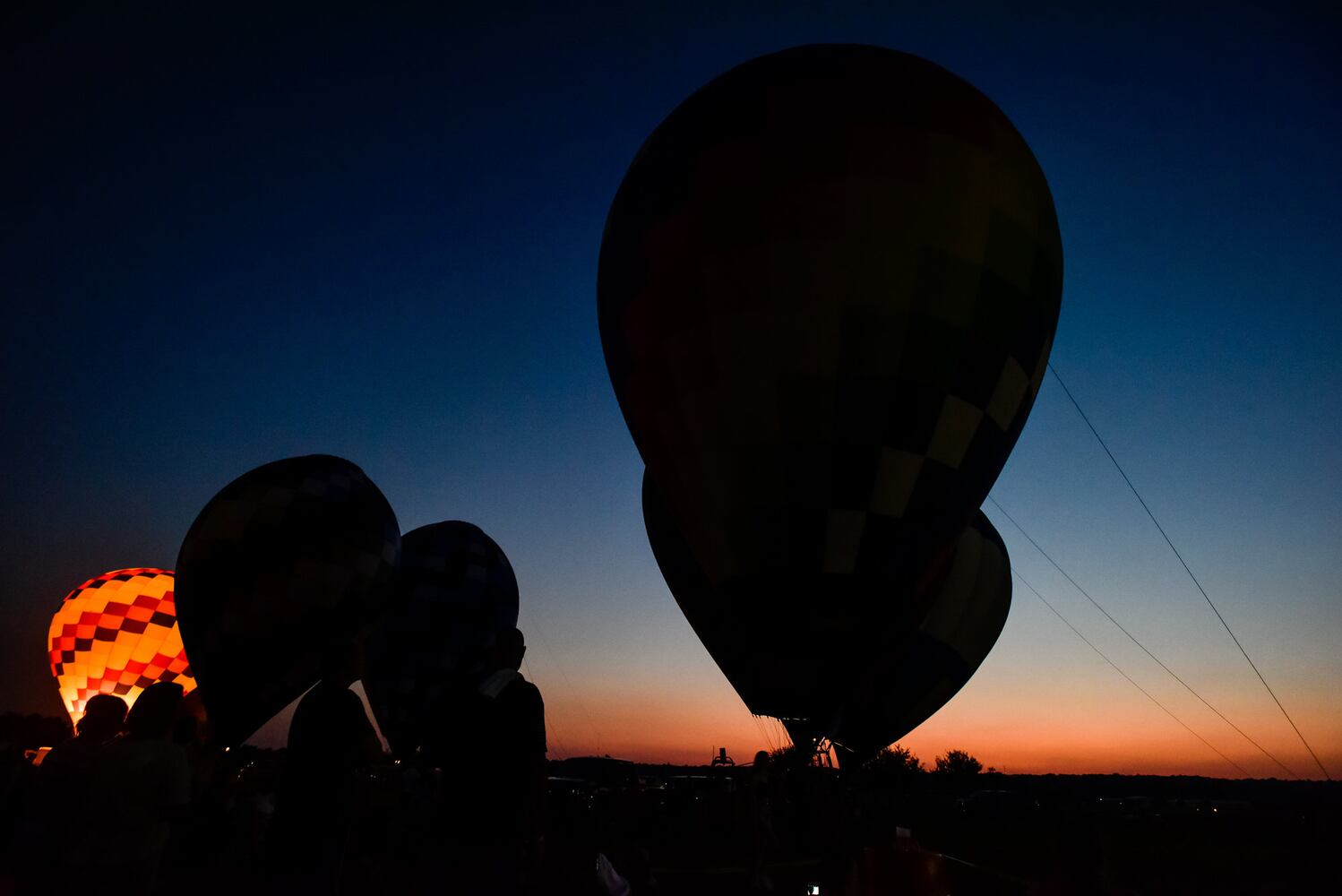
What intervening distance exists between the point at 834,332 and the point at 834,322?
85mm

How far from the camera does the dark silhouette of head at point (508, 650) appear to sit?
130 inches

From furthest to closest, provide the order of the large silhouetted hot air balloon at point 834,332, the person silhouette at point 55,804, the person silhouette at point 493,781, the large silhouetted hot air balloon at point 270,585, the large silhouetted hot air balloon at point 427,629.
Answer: the large silhouetted hot air balloon at point 427,629, the large silhouetted hot air balloon at point 270,585, the large silhouetted hot air balloon at point 834,332, the person silhouette at point 493,781, the person silhouette at point 55,804

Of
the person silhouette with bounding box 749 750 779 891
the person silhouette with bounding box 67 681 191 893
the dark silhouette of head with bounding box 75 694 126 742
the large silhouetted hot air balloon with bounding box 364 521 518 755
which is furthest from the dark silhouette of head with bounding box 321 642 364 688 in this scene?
the large silhouetted hot air balloon with bounding box 364 521 518 755

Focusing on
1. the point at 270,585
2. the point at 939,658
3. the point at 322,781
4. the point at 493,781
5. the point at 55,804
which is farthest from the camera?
the point at 939,658

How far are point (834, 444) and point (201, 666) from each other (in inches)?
361

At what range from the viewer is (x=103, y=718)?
128 inches

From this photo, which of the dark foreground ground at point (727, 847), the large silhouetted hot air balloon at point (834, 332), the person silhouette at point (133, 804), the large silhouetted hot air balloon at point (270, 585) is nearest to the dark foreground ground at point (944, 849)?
the dark foreground ground at point (727, 847)

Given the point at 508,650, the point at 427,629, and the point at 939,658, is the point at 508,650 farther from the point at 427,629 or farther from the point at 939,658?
the point at 427,629

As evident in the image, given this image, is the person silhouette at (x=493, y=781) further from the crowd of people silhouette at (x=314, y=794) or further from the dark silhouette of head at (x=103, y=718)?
the dark silhouette of head at (x=103, y=718)

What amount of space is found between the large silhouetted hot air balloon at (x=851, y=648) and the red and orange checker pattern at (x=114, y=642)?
11.3m

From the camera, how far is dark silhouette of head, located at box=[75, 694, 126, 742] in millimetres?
3131

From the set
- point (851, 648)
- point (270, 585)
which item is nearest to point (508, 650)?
point (851, 648)

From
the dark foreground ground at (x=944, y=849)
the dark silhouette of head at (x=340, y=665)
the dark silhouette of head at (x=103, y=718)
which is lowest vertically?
the dark foreground ground at (x=944, y=849)

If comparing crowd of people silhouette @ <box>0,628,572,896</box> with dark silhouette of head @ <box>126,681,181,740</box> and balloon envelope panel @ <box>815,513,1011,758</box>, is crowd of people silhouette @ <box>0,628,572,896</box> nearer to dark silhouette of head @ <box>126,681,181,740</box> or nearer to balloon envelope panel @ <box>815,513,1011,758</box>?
dark silhouette of head @ <box>126,681,181,740</box>
